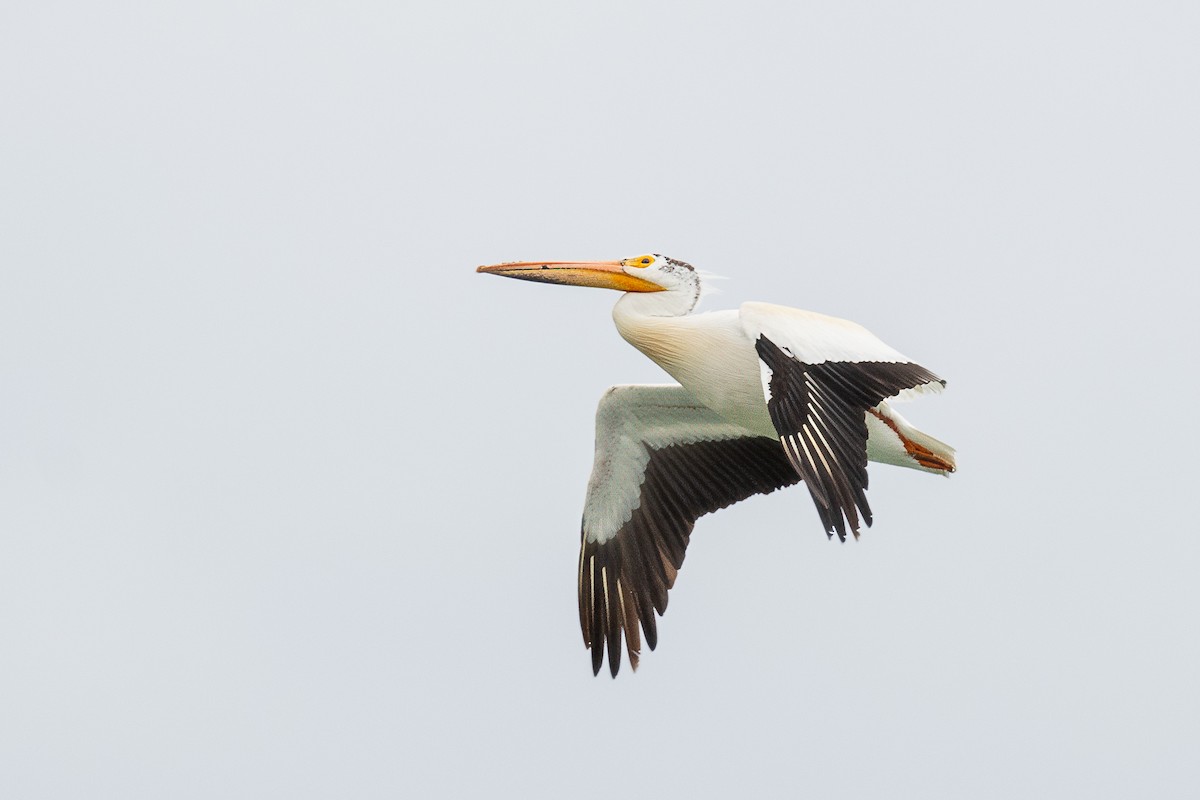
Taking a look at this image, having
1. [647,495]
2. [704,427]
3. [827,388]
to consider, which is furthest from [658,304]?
[827,388]

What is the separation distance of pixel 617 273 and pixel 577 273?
0.89 feet

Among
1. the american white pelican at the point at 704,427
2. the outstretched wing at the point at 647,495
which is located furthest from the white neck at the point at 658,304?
the outstretched wing at the point at 647,495

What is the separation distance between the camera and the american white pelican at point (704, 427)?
31.3ft

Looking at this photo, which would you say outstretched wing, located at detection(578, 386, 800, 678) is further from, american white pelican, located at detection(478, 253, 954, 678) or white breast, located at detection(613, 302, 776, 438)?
white breast, located at detection(613, 302, 776, 438)

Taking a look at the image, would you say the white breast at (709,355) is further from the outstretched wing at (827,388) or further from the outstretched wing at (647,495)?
the outstretched wing at (647,495)

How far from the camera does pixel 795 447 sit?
9383mm

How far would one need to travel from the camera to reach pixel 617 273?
11414mm

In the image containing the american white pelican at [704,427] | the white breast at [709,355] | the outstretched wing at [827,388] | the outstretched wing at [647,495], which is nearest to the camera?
the outstretched wing at [827,388]

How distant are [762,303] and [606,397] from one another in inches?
75.8

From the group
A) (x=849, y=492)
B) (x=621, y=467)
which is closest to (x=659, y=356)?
(x=621, y=467)

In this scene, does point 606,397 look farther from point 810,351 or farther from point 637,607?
point 810,351

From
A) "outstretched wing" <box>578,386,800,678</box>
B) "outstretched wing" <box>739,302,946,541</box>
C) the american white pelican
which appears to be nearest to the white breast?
the american white pelican

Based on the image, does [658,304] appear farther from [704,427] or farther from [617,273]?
[704,427]

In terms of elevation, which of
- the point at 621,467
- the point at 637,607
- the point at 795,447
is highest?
the point at 795,447
